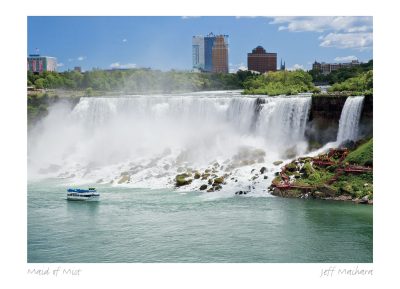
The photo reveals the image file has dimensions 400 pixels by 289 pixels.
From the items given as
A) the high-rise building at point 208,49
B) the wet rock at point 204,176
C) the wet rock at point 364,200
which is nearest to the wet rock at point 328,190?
the wet rock at point 364,200

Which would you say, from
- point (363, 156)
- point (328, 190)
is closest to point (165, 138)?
point (328, 190)

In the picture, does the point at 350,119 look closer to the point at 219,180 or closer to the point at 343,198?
the point at 343,198

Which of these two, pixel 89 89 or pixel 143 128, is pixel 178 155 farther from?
pixel 89 89

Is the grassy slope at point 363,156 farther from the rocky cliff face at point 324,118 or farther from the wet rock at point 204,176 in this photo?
the wet rock at point 204,176
